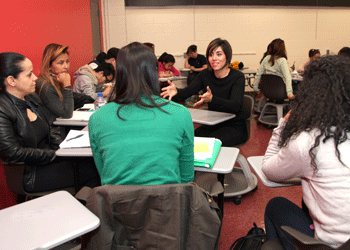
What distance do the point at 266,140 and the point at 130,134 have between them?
11.1 feet

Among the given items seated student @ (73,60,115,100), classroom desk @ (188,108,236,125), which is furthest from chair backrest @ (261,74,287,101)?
seated student @ (73,60,115,100)

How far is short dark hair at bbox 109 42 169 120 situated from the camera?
122cm

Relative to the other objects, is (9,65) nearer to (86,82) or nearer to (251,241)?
(86,82)

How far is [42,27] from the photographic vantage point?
3.09 metres

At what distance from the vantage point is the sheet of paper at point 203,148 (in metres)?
1.66

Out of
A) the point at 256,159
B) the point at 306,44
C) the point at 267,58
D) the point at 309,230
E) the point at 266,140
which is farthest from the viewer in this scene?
the point at 306,44

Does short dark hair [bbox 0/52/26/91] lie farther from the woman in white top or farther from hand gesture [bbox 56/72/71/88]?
the woman in white top

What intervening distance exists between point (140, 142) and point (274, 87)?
3922mm

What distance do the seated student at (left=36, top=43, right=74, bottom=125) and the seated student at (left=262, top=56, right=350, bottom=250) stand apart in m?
1.90

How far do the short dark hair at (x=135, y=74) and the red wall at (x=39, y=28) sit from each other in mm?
1499

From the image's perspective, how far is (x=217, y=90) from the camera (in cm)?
280

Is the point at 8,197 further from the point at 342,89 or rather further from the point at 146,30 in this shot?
the point at 146,30

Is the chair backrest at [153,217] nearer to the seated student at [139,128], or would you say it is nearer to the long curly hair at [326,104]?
the seated student at [139,128]

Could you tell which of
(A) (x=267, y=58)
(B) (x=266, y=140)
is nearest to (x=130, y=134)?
(B) (x=266, y=140)
